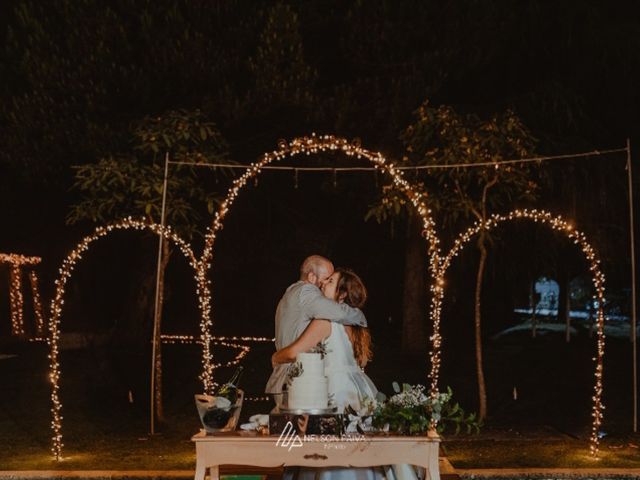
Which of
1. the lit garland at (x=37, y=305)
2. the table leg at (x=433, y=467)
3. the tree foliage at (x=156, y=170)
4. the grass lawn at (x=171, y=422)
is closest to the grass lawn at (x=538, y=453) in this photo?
the grass lawn at (x=171, y=422)

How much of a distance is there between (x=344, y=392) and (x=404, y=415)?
2.37ft

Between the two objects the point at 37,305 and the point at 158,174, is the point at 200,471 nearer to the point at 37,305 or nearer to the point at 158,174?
the point at 158,174

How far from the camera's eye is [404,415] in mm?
5199

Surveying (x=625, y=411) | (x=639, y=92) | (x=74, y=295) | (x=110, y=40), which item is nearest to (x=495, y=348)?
(x=639, y=92)

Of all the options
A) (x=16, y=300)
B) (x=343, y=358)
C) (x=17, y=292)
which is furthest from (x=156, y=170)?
(x=16, y=300)

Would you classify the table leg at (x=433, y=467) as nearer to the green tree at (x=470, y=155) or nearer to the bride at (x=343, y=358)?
the bride at (x=343, y=358)

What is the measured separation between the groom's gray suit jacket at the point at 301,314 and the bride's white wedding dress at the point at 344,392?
125 mm

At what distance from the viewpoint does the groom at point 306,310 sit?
5.77 metres

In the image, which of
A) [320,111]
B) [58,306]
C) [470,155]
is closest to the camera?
[58,306]

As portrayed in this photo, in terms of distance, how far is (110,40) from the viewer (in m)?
12.1

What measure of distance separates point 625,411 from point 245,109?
255 inches

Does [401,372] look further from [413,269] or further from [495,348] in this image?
[495,348]

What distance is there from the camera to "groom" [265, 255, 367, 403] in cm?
577

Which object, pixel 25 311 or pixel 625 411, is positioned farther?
pixel 25 311
